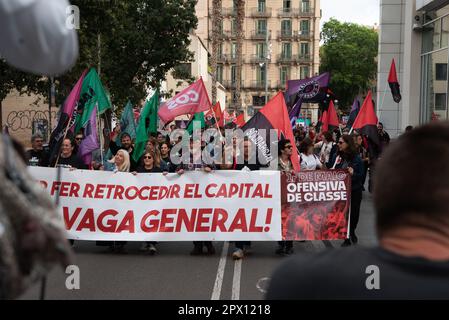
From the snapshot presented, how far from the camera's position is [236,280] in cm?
849

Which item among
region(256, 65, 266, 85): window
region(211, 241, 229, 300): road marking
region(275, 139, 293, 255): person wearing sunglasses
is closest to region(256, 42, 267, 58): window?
region(256, 65, 266, 85): window

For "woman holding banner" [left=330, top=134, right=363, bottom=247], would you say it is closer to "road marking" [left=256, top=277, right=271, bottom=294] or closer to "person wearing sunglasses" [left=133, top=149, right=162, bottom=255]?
"road marking" [left=256, top=277, right=271, bottom=294]

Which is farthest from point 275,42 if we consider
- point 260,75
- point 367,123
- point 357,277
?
point 357,277

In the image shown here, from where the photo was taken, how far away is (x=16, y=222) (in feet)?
6.54

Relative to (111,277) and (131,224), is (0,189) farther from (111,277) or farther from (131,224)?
(131,224)

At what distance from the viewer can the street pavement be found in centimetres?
760

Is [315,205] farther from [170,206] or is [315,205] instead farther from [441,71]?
[441,71]

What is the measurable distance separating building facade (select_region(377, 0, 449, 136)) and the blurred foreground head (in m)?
23.4

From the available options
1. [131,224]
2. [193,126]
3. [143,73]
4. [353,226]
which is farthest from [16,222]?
[143,73]

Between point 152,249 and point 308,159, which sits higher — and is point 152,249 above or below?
below

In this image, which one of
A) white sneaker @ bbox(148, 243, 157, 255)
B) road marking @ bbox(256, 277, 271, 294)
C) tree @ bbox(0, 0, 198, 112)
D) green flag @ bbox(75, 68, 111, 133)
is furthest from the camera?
tree @ bbox(0, 0, 198, 112)

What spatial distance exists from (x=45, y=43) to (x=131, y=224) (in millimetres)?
8201

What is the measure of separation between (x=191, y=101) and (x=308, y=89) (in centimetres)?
490

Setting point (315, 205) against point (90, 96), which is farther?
point (90, 96)
